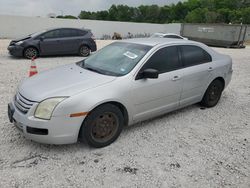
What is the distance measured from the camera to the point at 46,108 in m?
2.90

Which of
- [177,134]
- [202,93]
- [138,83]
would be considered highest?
[138,83]

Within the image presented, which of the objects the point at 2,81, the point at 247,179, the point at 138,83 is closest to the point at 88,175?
the point at 138,83

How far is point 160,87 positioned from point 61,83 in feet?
5.03

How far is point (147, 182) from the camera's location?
2.67 metres

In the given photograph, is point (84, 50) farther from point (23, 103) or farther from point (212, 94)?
point (23, 103)

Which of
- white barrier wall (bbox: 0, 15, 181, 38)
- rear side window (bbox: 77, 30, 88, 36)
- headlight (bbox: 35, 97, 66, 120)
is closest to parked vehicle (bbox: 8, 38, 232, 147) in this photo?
headlight (bbox: 35, 97, 66, 120)

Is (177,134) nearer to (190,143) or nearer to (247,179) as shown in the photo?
(190,143)

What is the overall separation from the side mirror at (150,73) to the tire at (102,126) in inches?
26.2

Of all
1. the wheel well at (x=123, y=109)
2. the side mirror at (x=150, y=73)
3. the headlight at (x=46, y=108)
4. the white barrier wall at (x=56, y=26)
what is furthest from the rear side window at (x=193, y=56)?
the white barrier wall at (x=56, y=26)

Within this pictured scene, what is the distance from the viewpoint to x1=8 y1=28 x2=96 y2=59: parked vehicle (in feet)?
32.7

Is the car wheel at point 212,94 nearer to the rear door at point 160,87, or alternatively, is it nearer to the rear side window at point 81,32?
the rear door at point 160,87

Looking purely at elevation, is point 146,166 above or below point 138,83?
below

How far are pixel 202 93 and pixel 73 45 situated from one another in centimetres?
790

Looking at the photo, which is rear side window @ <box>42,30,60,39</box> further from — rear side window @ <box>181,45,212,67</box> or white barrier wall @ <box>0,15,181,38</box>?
white barrier wall @ <box>0,15,181,38</box>
